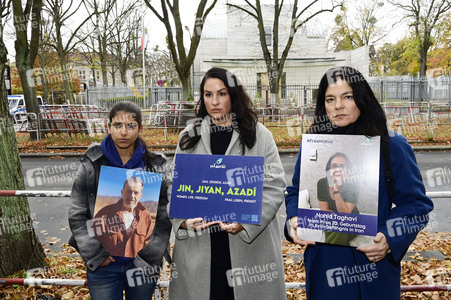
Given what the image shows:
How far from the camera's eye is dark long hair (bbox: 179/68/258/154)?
8.28 ft

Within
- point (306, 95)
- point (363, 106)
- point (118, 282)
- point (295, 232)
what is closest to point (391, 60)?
point (306, 95)

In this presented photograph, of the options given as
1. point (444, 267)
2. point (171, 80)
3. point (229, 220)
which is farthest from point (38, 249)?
point (171, 80)

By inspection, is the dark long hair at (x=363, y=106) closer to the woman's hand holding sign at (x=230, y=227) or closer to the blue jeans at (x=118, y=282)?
the woman's hand holding sign at (x=230, y=227)

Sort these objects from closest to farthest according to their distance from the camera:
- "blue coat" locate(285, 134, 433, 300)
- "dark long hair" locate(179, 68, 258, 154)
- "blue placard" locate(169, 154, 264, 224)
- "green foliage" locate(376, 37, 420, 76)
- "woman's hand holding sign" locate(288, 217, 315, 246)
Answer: "blue coat" locate(285, 134, 433, 300), "woman's hand holding sign" locate(288, 217, 315, 246), "blue placard" locate(169, 154, 264, 224), "dark long hair" locate(179, 68, 258, 154), "green foliage" locate(376, 37, 420, 76)

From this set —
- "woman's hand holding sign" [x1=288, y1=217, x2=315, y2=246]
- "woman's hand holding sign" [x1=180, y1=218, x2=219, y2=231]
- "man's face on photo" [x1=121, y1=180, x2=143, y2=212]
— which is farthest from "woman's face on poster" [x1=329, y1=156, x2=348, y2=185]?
"man's face on photo" [x1=121, y1=180, x2=143, y2=212]

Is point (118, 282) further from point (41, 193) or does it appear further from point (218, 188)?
point (41, 193)

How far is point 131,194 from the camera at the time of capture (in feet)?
8.17

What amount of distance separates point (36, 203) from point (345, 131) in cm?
827

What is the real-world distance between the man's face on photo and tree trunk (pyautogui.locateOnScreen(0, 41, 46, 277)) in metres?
2.14

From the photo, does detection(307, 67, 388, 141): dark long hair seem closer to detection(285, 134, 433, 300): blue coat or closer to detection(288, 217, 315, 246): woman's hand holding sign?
detection(285, 134, 433, 300): blue coat

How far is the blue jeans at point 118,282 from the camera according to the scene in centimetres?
249

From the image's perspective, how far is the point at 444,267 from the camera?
14.6 ft

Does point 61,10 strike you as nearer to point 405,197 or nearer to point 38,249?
point 38,249

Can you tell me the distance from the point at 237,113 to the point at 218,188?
1.91 ft
